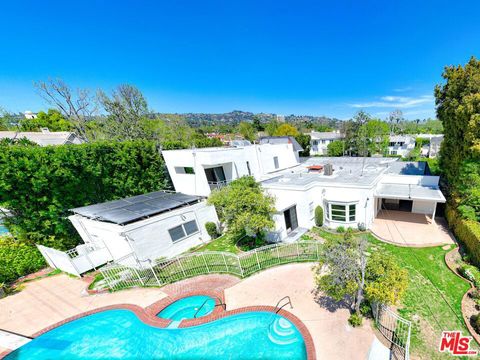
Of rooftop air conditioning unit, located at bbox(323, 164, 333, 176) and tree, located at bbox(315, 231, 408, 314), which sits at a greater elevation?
rooftop air conditioning unit, located at bbox(323, 164, 333, 176)

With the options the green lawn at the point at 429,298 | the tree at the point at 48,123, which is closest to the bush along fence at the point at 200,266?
the green lawn at the point at 429,298

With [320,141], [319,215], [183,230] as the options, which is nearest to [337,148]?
[320,141]

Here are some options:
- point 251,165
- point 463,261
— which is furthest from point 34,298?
point 463,261

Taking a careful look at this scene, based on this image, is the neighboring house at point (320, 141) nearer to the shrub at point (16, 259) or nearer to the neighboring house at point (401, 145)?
the neighboring house at point (401, 145)

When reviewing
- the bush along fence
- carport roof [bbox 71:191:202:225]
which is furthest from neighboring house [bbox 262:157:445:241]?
carport roof [bbox 71:191:202:225]

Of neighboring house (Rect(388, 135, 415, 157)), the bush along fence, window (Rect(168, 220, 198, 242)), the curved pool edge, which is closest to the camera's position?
the curved pool edge

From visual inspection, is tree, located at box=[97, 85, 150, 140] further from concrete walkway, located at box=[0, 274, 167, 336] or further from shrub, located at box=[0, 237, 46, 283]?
concrete walkway, located at box=[0, 274, 167, 336]
